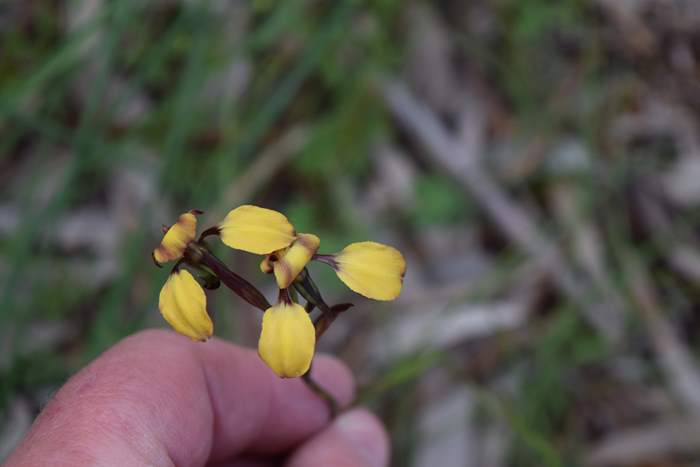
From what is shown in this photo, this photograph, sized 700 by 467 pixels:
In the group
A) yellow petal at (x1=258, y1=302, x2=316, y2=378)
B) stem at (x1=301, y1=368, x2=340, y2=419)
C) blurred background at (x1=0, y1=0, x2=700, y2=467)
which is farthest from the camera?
blurred background at (x1=0, y1=0, x2=700, y2=467)

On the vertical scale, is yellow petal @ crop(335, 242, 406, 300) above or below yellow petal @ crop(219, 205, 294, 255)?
below

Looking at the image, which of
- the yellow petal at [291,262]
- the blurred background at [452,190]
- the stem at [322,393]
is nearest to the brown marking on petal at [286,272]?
the yellow petal at [291,262]

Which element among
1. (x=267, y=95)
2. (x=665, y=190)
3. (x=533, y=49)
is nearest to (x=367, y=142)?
(x=267, y=95)

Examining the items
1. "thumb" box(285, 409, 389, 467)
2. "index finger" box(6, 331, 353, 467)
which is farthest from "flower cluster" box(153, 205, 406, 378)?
"thumb" box(285, 409, 389, 467)

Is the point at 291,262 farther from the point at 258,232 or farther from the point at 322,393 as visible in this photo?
the point at 322,393

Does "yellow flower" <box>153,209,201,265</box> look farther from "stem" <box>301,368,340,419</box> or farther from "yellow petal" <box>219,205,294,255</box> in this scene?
"stem" <box>301,368,340,419</box>

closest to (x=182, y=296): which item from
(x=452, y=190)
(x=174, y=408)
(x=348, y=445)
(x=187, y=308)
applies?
(x=187, y=308)

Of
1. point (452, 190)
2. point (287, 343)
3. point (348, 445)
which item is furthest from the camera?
point (452, 190)
